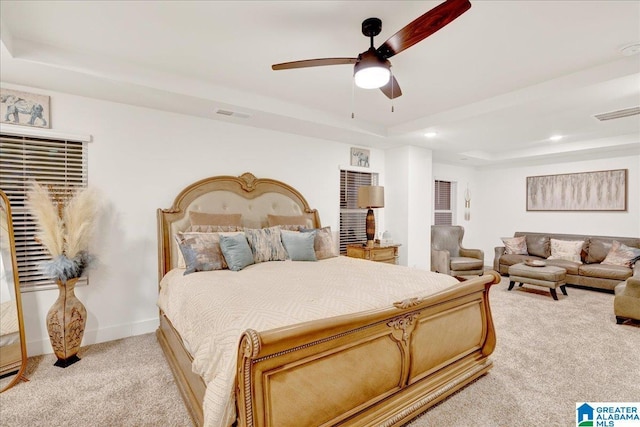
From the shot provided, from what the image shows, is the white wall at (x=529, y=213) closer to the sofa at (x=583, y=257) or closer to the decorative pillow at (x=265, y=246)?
the sofa at (x=583, y=257)

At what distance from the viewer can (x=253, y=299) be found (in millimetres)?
1760

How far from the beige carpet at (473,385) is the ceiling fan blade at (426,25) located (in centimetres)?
231

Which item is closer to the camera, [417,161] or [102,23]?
[102,23]

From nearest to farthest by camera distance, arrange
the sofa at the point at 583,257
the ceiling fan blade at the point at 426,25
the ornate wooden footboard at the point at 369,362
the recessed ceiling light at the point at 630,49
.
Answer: the ornate wooden footboard at the point at 369,362 < the ceiling fan blade at the point at 426,25 < the recessed ceiling light at the point at 630,49 < the sofa at the point at 583,257

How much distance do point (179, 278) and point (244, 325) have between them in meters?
1.42

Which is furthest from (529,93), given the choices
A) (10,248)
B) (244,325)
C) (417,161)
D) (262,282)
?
(10,248)

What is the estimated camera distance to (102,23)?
2.14 metres

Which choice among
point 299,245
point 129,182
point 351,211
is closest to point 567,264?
point 351,211

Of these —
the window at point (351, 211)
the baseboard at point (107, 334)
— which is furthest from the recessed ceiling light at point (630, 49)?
the baseboard at point (107, 334)

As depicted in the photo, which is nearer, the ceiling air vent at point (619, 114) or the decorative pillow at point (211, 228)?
the decorative pillow at point (211, 228)

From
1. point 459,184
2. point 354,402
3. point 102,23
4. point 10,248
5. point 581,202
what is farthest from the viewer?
point 459,184

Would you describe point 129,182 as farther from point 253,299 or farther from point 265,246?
point 253,299

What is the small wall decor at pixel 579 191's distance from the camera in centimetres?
541

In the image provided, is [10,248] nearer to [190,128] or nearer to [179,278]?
[179,278]
